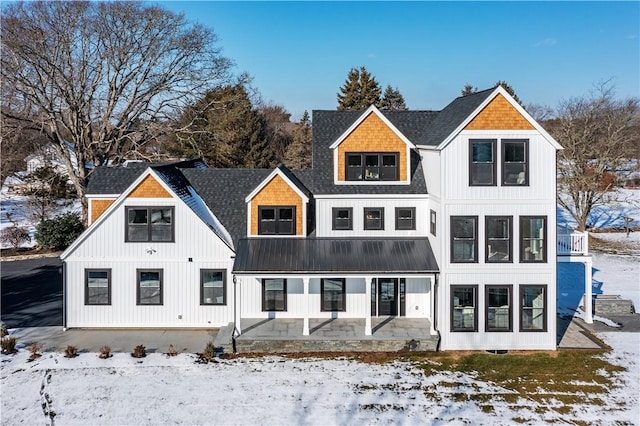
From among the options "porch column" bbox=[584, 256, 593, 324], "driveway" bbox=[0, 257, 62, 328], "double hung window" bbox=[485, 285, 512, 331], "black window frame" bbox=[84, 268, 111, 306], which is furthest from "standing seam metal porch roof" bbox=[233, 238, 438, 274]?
"driveway" bbox=[0, 257, 62, 328]

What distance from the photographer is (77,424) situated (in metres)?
12.4

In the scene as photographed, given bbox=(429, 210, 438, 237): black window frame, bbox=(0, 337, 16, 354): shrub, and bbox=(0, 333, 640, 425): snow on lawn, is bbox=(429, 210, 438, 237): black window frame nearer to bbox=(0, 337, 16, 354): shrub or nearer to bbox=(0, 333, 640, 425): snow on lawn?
bbox=(0, 333, 640, 425): snow on lawn

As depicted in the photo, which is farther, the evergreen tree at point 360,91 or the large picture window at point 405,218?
the evergreen tree at point 360,91

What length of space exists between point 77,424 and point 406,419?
807cm

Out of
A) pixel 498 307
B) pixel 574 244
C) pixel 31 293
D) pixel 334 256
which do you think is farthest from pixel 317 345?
pixel 31 293

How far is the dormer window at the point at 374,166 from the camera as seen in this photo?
20219 mm

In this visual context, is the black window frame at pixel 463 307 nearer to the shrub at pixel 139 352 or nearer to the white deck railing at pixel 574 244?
the white deck railing at pixel 574 244

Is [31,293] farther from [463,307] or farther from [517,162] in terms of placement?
[517,162]

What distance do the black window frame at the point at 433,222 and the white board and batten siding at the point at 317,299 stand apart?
6.44 feet

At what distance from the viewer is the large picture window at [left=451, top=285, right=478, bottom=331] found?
17.7 meters

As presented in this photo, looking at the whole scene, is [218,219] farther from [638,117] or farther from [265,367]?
[638,117]

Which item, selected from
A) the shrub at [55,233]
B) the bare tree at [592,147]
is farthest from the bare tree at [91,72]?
the bare tree at [592,147]

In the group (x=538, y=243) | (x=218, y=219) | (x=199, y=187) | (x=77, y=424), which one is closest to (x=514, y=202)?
(x=538, y=243)

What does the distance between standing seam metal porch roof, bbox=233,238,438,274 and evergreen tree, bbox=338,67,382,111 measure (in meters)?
33.6
